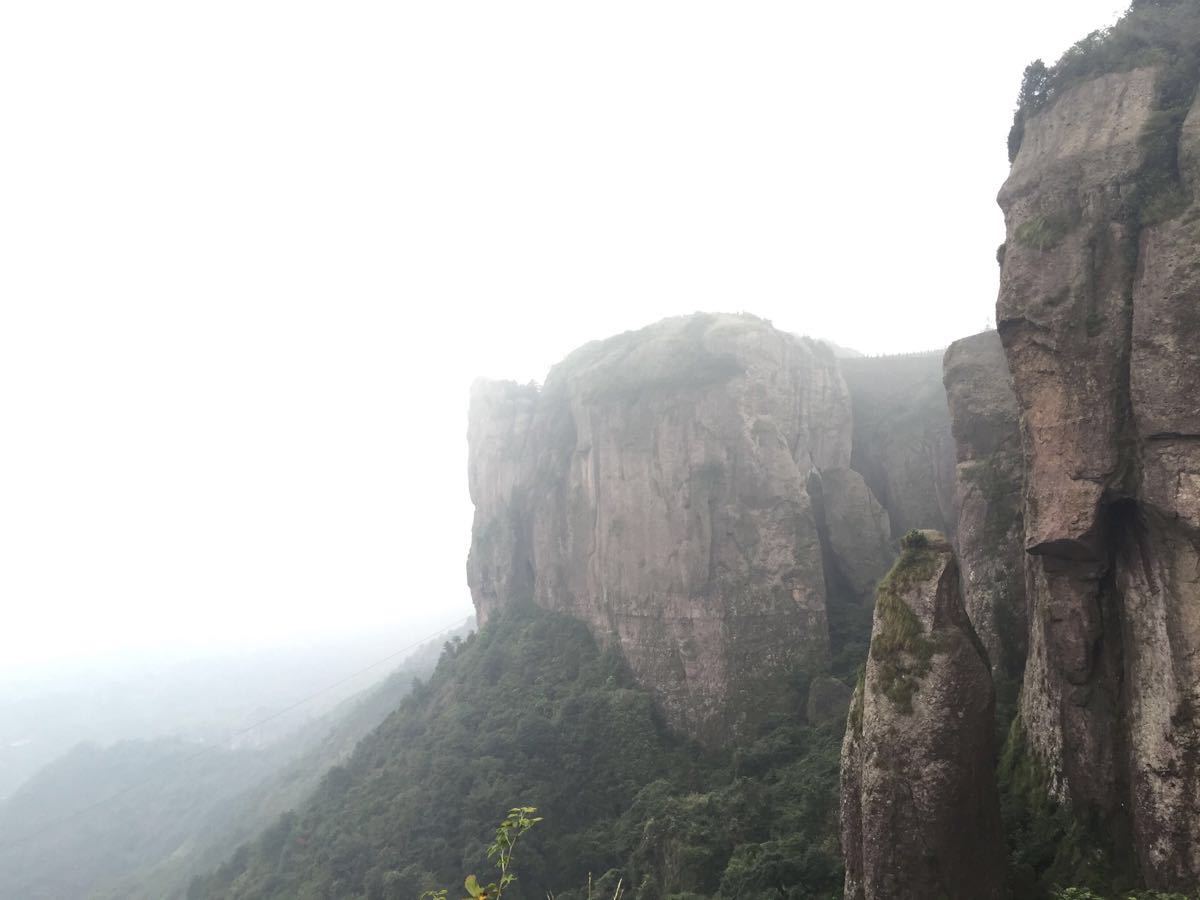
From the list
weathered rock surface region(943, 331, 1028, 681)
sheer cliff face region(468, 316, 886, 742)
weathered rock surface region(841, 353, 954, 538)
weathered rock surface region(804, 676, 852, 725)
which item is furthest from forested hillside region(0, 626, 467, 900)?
weathered rock surface region(943, 331, 1028, 681)

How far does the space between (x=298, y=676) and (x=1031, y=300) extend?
195 m

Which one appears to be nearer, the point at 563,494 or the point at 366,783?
the point at 366,783

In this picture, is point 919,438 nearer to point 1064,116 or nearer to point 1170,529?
point 1064,116

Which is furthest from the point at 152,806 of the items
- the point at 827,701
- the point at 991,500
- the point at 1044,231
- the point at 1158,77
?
the point at 1158,77

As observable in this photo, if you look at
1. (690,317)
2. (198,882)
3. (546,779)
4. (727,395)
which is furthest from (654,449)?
(198,882)

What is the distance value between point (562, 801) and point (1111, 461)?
21431mm

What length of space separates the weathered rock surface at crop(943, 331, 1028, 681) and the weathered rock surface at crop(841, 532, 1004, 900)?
17.7ft

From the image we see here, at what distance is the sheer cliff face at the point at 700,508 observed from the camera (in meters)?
26.9

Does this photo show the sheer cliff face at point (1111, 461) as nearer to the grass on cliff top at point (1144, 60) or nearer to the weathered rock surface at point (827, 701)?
the grass on cliff top at point (1144, 60)

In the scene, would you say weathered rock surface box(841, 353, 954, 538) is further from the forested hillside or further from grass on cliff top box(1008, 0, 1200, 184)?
the forested hillside

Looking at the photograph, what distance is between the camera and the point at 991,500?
18047mm

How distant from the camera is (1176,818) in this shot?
10.0 meters

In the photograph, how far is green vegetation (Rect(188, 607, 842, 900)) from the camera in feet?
63.2

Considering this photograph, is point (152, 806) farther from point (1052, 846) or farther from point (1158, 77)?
point (1158, 77)
